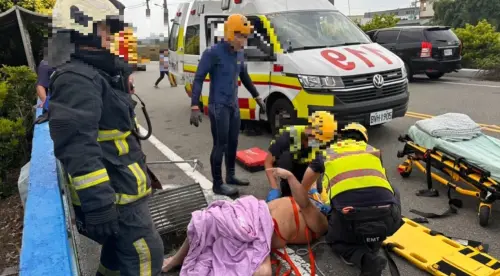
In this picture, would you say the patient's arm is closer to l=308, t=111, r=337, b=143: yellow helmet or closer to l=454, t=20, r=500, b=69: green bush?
l=308, t=111, r=337, b=143: yellow helmet

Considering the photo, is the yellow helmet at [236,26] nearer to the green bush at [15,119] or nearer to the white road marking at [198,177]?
the white road marking at [198,177]

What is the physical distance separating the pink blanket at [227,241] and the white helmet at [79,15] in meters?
1.66

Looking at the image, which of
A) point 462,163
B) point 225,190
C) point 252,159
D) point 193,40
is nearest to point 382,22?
point 193,40

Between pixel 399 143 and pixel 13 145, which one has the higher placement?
pixel 13 145

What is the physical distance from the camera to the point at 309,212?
329 cm

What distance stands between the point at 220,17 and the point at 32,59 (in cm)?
599

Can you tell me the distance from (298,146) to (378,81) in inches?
91.9

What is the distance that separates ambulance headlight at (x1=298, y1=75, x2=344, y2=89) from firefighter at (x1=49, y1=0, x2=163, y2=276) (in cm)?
364

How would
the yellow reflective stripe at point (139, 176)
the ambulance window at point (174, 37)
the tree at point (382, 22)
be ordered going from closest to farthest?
1. the yellow reflective stripe at point (139, 176)
2. the ambulance window at point (174, 37)
3. the tree at point (382, 22)

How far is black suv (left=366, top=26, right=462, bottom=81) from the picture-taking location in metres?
11.5

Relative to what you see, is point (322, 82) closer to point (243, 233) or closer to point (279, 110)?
point (279, 110)

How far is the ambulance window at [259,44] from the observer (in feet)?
20.0

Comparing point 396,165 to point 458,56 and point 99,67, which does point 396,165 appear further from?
point 458,56

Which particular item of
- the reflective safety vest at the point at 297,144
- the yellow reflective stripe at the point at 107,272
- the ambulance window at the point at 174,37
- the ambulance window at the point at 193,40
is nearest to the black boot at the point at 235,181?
the reflective safety vest at the point at 297,144
